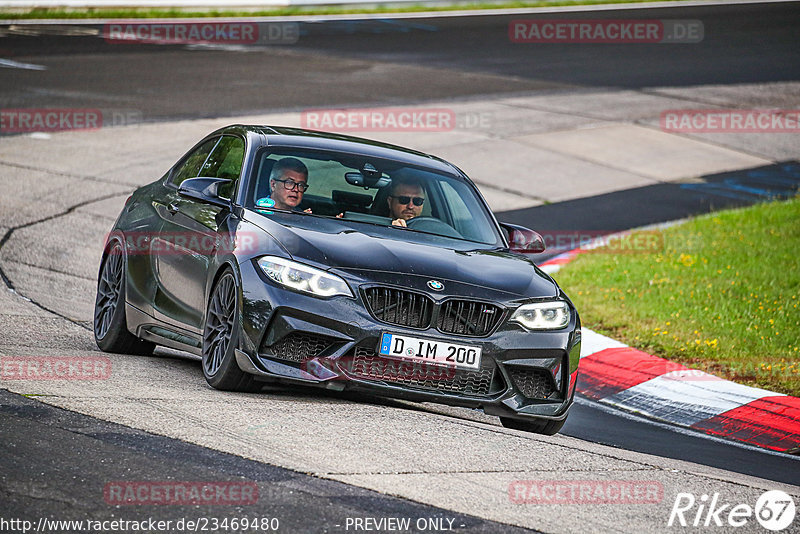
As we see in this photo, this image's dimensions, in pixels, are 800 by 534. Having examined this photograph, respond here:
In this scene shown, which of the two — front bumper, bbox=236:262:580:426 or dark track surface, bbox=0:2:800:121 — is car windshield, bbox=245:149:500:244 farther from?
dark track surface, bbox=0:2:800:121

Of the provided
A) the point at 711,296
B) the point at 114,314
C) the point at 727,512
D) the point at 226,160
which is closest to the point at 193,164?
the point at 226,160

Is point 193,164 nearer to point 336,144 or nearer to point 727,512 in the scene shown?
point 336,144

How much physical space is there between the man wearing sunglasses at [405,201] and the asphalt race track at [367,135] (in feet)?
4.11

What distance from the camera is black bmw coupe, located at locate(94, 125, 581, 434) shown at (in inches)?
260

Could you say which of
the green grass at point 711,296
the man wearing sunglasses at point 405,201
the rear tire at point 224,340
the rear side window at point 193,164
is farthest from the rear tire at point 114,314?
the green grass at point 711,296

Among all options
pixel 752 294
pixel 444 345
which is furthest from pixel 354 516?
pixel 752 294

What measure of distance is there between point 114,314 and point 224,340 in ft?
6.27

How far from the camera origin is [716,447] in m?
7.91

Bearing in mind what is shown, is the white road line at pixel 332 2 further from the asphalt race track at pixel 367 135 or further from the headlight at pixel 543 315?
the headlight at pixel 543 315

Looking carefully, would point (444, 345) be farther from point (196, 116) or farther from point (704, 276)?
point (196, 116)

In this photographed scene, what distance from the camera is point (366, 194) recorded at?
7.92 metres

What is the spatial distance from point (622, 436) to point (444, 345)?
1835mm

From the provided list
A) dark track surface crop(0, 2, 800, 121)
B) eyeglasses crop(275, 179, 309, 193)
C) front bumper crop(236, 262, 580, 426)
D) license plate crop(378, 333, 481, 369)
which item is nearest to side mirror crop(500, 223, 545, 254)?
front bumper crop(236, 262, 580, 426)

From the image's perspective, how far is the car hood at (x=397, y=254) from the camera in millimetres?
6777
